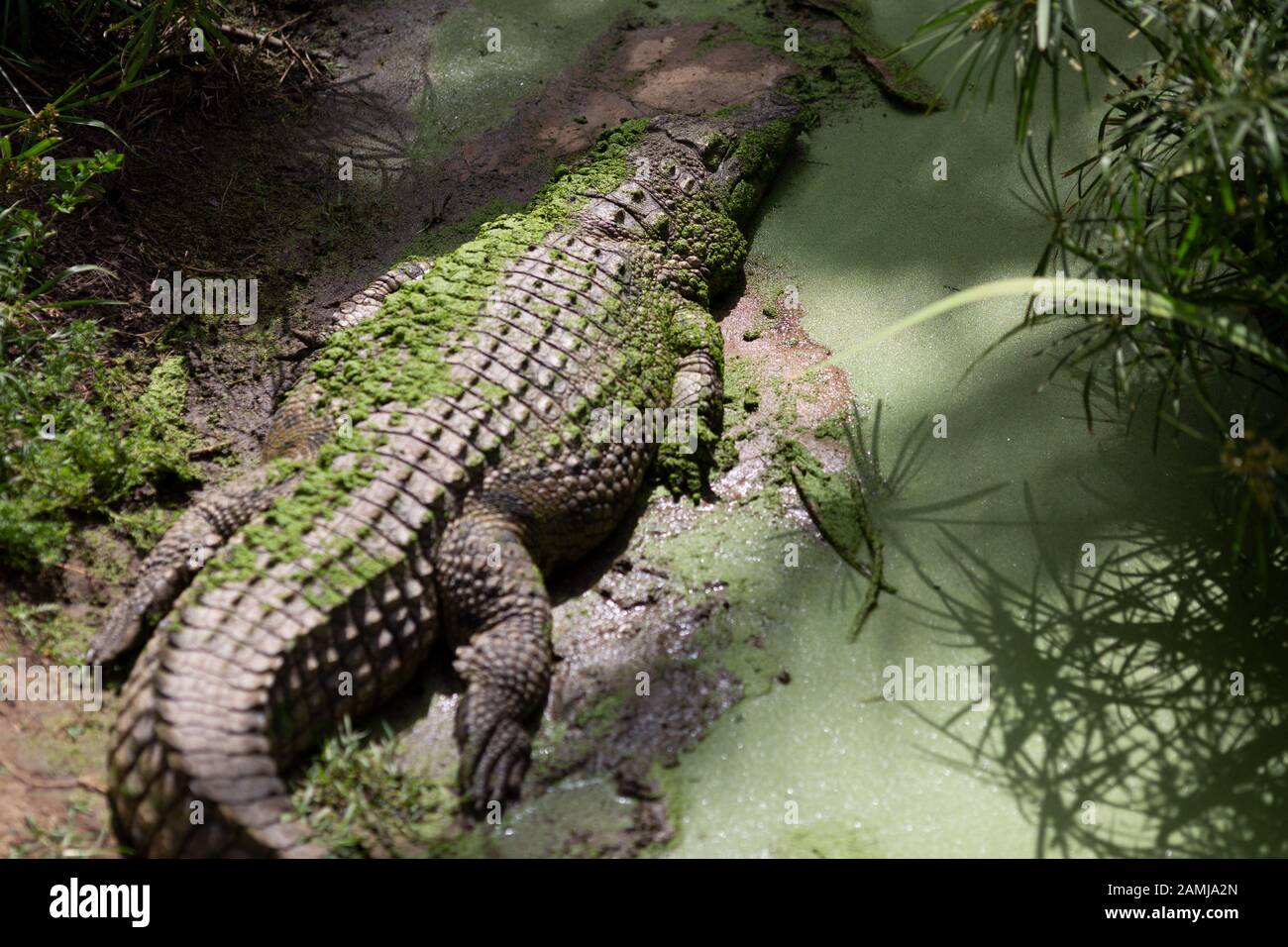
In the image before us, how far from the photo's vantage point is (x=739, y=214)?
5.34m

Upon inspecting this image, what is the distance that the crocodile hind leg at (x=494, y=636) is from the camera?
3.37 metres

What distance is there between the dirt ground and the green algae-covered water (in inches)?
10.1

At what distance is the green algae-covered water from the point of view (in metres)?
3.31

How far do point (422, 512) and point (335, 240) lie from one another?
7.45 feet

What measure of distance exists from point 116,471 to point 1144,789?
378 cm

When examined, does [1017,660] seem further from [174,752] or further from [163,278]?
[163,278]

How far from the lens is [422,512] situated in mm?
3529

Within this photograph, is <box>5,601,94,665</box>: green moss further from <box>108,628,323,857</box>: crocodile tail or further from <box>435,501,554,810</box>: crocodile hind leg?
<box>435,501,554,810</box>: crocodile hind leg

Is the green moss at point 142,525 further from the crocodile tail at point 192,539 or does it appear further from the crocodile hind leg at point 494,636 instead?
the crocodile hind leg at point 494,636

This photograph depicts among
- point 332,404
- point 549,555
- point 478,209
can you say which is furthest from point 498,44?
point 549,555

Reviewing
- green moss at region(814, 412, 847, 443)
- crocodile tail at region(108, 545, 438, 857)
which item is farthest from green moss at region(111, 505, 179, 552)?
green moss at region(814, 412, 847, 443)

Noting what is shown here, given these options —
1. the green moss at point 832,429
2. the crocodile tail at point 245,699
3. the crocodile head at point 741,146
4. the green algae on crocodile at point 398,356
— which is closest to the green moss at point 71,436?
the green algae on crocodile at point 398,356

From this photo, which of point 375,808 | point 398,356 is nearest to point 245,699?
point 375,808

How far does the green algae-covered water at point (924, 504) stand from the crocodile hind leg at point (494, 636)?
549 millimetres
